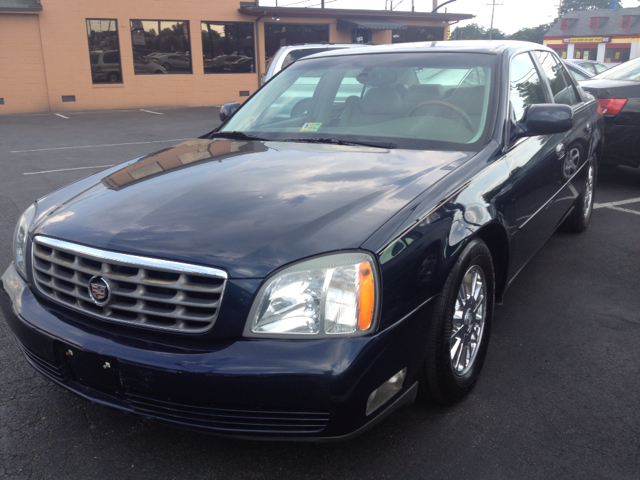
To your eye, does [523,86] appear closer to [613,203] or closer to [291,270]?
[291,270]

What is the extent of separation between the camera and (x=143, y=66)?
20219mm

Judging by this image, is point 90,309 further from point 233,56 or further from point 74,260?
point 233,56

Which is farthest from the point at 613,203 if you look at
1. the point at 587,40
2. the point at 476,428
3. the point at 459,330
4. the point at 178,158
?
the point at 587,40

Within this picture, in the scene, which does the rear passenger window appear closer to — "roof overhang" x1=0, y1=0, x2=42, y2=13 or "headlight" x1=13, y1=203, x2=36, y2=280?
"headlight" x1=13, y1=203, x2=36, y2=280

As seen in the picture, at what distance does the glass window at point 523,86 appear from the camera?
3361 millimetres

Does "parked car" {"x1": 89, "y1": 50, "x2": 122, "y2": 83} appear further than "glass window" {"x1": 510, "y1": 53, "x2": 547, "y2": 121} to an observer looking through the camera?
Yes

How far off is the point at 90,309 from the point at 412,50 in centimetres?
254

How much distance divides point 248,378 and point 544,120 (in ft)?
7.15

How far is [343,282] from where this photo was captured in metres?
1.94

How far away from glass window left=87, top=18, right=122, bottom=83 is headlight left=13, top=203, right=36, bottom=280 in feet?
61.6

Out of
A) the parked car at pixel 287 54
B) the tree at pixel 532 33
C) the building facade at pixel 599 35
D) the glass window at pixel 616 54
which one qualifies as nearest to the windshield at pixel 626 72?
the parked car at pixel 287 54

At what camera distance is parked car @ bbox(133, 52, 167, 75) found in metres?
20.0

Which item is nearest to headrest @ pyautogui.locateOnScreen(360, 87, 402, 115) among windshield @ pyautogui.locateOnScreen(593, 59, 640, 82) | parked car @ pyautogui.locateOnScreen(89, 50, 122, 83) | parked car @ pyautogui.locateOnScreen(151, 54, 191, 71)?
windshield @ pyautogui.locateOnScreen(593, 59, 640, 82)

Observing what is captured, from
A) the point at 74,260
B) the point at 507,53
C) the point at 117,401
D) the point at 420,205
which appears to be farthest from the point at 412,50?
the point at 117,401
